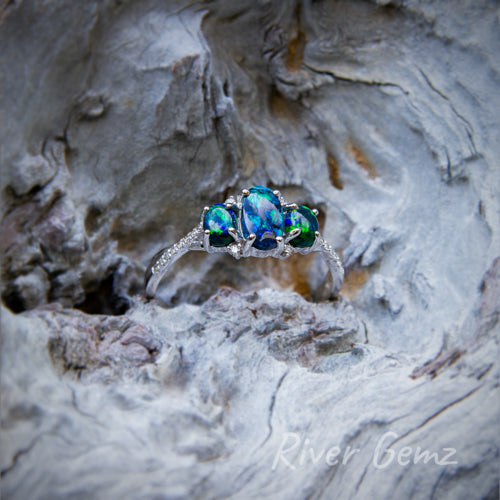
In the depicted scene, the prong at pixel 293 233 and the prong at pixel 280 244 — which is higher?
the prong at pixel 293 233

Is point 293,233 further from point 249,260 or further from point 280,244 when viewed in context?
point 249,260

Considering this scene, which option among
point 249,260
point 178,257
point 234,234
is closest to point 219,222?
point 234,234

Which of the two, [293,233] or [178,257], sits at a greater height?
[293,233]

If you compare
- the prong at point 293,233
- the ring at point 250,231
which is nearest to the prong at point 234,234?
the ring at point 250,231

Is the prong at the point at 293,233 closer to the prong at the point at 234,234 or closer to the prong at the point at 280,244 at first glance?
the prong at the point at 280,244

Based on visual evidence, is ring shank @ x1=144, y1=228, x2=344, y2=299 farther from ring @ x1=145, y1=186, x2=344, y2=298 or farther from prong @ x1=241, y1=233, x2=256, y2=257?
prong @ x1=241, y1=233, x2=256, y2=257

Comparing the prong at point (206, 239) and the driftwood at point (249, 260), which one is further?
the prong at point (206, 239)

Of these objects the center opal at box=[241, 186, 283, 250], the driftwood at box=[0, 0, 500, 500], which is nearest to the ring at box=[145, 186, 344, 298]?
the center opal at box=[241, 186, 283, 250]
